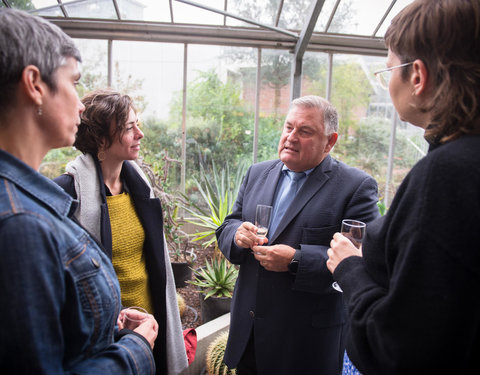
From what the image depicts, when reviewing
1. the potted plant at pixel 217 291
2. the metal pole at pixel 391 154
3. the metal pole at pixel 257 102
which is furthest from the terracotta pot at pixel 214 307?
the metal pole at pixel 391 154

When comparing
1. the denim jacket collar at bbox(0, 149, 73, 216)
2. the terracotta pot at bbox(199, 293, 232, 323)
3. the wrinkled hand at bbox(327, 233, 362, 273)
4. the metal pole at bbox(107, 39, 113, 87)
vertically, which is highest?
the metal pole at bbox(107, 39, 113, 87)

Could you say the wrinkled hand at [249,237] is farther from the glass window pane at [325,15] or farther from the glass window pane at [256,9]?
the glass window pane at [325,15]

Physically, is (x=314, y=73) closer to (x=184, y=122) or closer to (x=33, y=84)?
(x=184, y=122)

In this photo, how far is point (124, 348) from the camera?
3.20 ft

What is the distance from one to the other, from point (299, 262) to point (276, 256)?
0.12 m

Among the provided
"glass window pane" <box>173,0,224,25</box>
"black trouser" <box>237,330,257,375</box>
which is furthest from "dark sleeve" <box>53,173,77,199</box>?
"glass window pane" <box>173,0,224,25</box>

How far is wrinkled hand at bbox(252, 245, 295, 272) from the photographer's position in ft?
5.79

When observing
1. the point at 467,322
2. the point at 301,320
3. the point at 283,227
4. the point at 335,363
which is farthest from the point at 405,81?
the point at 335,363

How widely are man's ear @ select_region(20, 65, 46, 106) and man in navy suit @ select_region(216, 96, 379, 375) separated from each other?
121 centimetres

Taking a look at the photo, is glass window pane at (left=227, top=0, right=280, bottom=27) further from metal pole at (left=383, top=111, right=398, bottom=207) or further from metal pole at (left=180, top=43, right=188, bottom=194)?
metal pole at (left=383, top=111, right=398, bottom=207)

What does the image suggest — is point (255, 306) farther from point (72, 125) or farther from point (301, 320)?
point (72, 125)

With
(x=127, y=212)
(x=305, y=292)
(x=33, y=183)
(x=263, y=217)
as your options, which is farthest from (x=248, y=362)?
(x=33, y=183)

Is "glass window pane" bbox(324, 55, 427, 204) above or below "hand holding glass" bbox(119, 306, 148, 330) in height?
above

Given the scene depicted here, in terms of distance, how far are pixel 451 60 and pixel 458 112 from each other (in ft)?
0.43
